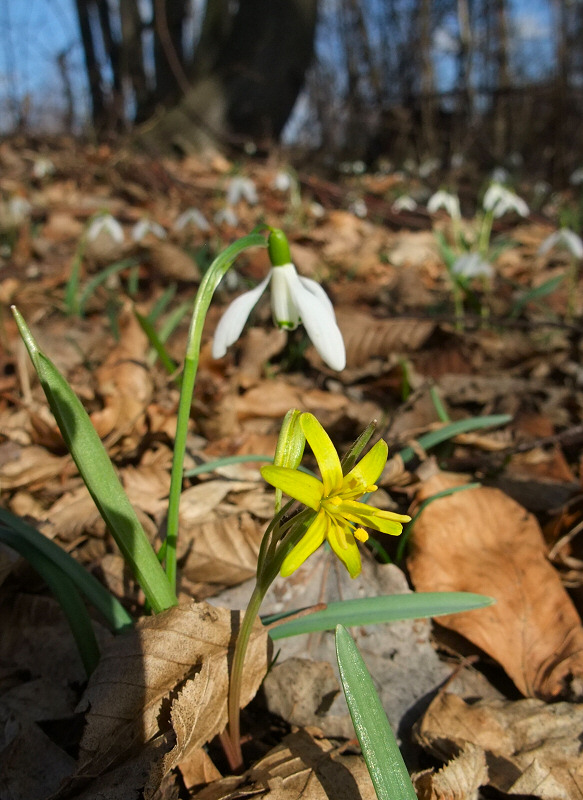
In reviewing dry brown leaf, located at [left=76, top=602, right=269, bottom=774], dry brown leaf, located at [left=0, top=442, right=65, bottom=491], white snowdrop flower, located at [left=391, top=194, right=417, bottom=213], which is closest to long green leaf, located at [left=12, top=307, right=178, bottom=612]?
A: dry brown leaf, located at [left=76, top=602, right=269, bottom=774]

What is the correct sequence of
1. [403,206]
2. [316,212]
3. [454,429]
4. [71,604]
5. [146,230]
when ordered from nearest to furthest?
[71,604], [454,429], [146,230], [316,212], [403,206]

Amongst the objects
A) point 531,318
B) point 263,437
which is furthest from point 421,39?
point 263,437

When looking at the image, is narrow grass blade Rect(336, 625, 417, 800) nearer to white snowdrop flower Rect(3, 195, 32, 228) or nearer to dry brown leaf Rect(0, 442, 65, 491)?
dry brown leaf Rect(0, 442, 65, 491)

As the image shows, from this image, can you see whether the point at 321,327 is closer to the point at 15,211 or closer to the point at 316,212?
the point at 15,211

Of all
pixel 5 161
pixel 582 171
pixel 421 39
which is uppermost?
pixel 421 39

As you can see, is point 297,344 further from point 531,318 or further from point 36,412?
point 531,318

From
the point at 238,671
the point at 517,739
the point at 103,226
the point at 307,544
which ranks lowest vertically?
the point at 517,739

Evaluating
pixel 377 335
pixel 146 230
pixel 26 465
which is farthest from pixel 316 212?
pixel 26 465
